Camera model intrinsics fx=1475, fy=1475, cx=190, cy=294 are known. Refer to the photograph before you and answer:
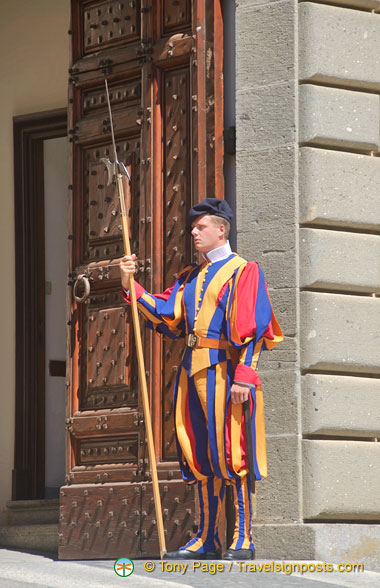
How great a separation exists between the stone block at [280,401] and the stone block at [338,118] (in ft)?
4.27

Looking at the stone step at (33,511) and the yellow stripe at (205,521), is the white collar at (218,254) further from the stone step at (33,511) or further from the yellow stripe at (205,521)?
the stone step at (33,511)

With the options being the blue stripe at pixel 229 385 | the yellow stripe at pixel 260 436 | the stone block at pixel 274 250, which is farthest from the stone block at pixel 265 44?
the yellow stripe at pixel 260 436

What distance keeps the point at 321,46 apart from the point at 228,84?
1.97 feet

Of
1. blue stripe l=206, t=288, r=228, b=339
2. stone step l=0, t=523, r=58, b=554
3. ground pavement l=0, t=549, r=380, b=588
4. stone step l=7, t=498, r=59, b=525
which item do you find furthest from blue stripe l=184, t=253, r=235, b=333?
stone step l=7, t=498, r=59, b=525

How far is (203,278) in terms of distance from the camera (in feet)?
25.1

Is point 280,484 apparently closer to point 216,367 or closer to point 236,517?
point 236,517

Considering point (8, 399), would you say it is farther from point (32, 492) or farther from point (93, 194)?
point (93, 194)

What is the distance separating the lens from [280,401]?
7.90m

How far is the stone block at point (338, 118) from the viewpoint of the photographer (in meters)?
8.09

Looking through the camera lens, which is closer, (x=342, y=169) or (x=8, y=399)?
(x=342, y=169)

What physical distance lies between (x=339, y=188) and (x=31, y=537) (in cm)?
343

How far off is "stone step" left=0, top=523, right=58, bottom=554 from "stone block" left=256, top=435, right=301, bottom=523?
2.17 meters

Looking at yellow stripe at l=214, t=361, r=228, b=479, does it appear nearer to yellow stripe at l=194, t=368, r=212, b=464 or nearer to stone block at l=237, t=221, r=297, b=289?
yellow stripe at l=194, t=368, r=212, b=464

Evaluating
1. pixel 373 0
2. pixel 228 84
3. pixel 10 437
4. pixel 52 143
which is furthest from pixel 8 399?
pixel 373 0
